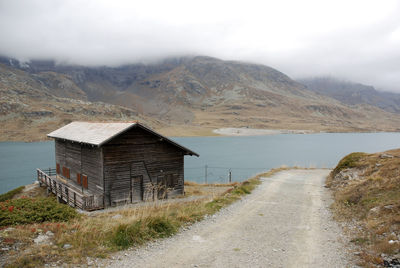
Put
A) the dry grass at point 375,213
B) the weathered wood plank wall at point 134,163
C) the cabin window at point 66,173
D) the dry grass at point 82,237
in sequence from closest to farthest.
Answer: the dry grass at point 82,237, the dry grass at point 375,213, the weathered wood plank wall at point 134,163, the cabin window at point 66,173

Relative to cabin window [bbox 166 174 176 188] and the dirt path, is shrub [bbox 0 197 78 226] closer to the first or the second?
the dirt path

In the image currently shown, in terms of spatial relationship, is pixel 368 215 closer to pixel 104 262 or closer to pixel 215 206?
pixel 215 206

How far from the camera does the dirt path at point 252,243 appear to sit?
25.0ft

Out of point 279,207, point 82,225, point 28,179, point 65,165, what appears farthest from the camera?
point 28,179

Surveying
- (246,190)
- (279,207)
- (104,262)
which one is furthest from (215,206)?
(104,262)

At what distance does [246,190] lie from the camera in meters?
18.1

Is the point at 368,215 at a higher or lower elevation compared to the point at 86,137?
lower

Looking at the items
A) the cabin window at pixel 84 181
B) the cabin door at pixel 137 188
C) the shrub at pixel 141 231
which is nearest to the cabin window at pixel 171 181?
the cabin door at pixel 137 188

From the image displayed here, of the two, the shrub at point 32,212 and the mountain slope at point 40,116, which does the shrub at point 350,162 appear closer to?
the shrub at point 32,212

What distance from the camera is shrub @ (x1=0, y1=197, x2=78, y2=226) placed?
29.9 feet

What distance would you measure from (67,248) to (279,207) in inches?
413

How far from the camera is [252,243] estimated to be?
29.7 feet

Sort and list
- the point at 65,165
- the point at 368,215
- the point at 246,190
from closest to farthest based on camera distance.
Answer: the point at 368,215
the point at 246,190
the point at 65,165

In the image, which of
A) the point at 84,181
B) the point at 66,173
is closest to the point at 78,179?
the point at 84,181
